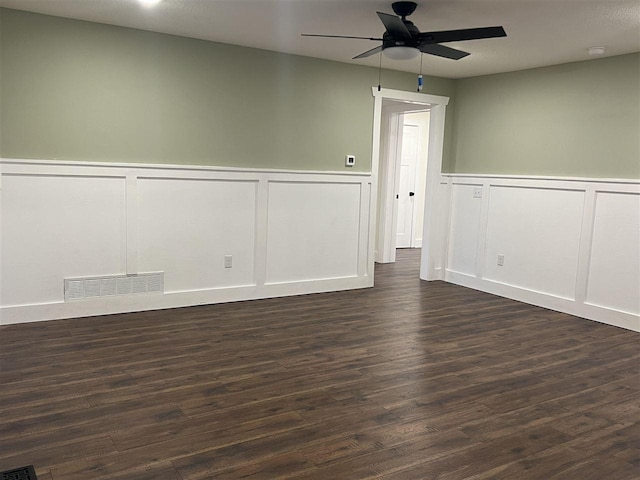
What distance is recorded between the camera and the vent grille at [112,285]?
4457 millimetres

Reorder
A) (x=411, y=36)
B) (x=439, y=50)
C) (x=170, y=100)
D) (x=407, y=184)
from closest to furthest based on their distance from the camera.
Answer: (x=411, y=36), (x=439, y=50), (x=170, y=100), (x=407, y=184)

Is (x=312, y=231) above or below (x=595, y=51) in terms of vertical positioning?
below

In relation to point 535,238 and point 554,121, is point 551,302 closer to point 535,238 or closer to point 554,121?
point 535,238

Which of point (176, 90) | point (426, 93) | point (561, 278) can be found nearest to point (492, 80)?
point (426, 93)

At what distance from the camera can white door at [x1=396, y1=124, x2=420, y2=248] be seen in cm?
894

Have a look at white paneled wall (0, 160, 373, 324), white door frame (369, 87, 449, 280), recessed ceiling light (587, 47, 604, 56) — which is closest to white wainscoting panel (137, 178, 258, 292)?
white paneled wall (0, 160, 373, 324)

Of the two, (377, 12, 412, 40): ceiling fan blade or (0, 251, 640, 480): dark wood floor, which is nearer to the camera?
(0, 251, 640, 480): dark wood floor

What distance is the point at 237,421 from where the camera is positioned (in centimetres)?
280

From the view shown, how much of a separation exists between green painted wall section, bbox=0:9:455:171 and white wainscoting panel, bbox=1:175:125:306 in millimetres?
242

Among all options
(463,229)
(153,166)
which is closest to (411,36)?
Result: (153,166)

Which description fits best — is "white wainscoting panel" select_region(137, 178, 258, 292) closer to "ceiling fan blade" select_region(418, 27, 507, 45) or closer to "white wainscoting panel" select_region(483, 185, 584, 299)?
"ceiling fan blade" select_region(418, 27, 507, 45)

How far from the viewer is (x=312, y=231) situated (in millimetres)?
5633

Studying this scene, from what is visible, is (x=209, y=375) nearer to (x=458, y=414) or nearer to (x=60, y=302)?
(x=458, y=414)

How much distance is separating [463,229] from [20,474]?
17.0 feet
